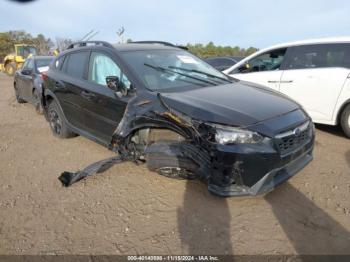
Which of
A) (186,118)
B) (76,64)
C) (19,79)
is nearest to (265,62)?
(76,64)

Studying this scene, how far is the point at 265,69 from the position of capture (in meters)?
6.68

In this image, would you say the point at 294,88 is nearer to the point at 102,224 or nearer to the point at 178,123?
the point at 178,123

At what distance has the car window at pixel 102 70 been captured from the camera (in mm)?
4293

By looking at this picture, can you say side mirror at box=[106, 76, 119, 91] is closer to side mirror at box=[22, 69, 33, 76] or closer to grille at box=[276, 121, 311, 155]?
grille at box=[276, 121, 311, 155]

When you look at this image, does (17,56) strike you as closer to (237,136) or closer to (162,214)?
(162,214)

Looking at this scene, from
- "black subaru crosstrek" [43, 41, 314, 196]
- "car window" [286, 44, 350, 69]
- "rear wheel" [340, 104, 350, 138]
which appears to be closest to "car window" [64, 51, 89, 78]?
"black subaru crosstrek" [43, 41, 314, 196]

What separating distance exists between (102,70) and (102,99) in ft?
1.65

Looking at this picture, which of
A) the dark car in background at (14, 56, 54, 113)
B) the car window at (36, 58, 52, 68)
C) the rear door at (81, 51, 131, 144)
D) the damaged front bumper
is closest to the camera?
the damaged front bumper

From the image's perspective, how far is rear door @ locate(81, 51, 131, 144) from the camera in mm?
4273

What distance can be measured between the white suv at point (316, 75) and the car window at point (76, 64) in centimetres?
339

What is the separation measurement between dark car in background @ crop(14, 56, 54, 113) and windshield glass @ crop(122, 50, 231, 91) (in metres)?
4.56

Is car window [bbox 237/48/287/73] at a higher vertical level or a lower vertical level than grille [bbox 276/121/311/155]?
higher

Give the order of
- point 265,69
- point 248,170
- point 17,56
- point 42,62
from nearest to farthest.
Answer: point 248,170, point 265,69, point 42,62, point 17,56

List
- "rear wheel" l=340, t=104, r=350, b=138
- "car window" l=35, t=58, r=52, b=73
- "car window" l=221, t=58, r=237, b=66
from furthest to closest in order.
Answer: "car window" l=221, t=58, r=237, b=66 → "car window" l=35, t=58, r=52, b=73 → "rear wheel" l=340, t=104, r=350, b=138
